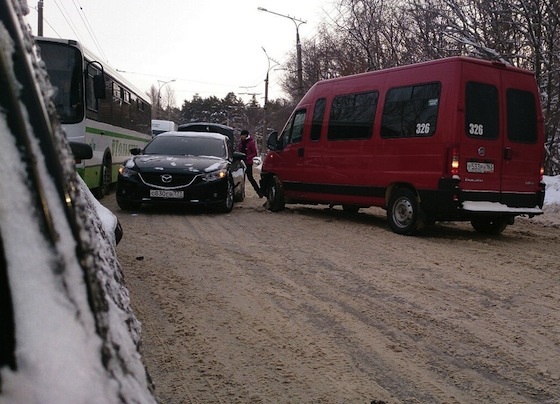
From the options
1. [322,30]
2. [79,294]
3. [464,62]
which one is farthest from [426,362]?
[322,30]

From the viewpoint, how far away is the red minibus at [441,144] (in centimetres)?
723

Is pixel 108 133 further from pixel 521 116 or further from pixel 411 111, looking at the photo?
pixel 521 116

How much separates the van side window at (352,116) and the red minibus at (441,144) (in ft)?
0.05

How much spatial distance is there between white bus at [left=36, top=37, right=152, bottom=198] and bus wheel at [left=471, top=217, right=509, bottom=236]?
6.08 meters

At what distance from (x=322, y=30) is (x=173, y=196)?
18668mm

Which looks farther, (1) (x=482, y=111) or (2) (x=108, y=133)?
(2) (x=108, y=133)

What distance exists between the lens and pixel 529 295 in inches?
185

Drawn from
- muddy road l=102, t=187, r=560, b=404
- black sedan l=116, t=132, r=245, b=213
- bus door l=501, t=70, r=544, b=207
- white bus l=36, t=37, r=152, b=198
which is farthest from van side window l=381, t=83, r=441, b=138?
white bus l=36, t=37, r=152, b=198

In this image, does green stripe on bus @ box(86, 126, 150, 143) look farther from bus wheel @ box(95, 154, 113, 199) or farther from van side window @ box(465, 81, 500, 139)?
van side window @ box(465, 81, 500, 139)

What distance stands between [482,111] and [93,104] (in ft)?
24.1

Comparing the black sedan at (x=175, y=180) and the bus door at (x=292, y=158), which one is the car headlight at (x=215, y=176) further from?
the bus door at (x=292, y=158)

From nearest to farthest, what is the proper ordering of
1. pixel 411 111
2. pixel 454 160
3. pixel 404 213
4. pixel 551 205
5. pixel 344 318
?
pixel 344 318
pixel 454 160
pixel 411 111
pixel 404 213
pixel 551 205

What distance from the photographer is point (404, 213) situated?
7.97 meters

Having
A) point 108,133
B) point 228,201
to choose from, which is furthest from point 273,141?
point 108,133
